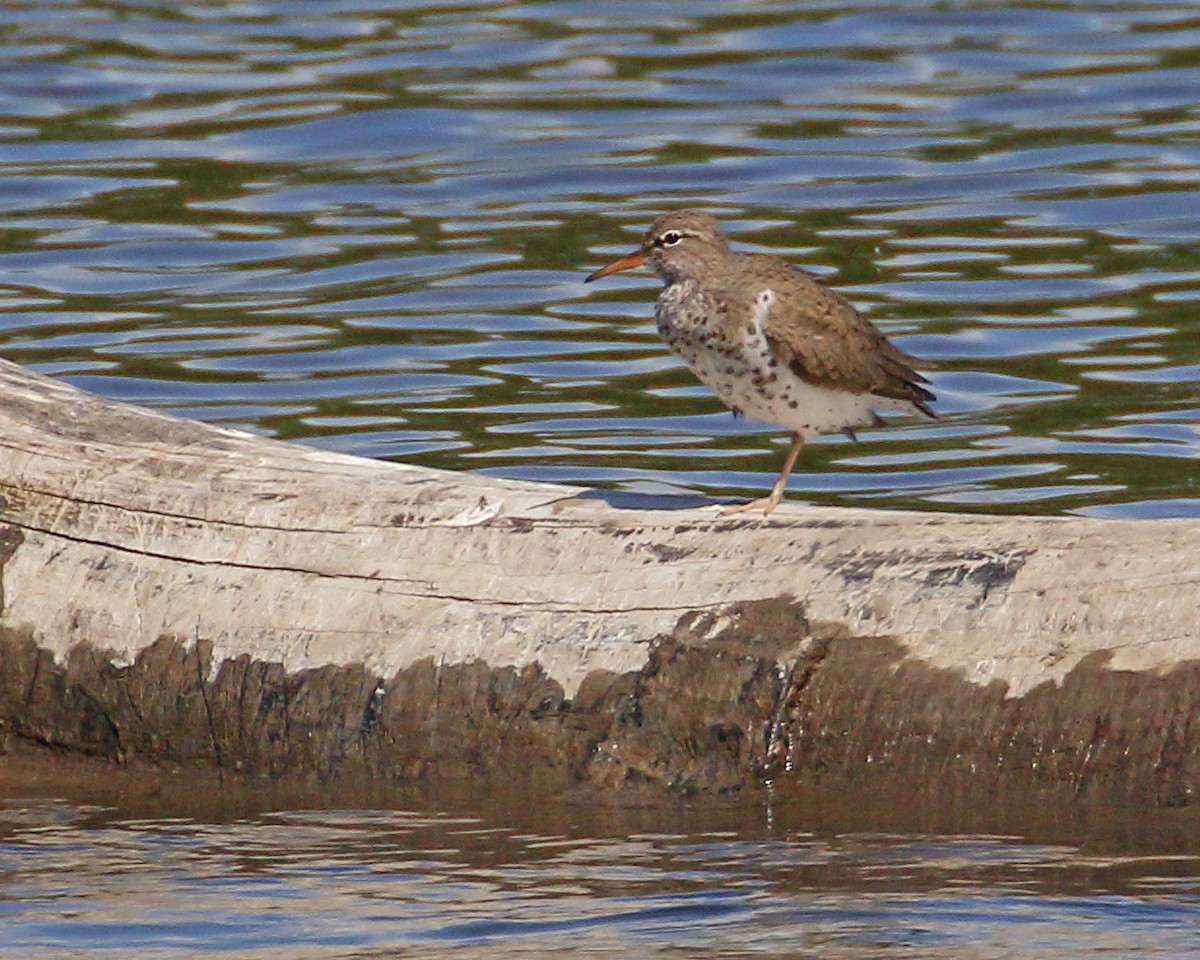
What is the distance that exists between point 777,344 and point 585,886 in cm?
226

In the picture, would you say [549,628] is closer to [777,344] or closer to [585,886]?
[585,886]

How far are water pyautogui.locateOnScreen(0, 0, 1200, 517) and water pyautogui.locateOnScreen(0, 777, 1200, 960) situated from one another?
3609 millimetres

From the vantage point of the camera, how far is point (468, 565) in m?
6.66

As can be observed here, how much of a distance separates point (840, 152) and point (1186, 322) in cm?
445

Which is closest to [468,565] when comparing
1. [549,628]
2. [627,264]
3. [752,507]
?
[549,628]

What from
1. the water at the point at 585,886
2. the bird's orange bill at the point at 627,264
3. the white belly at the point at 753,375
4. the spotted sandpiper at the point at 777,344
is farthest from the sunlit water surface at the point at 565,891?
the bird's orange bill at the point at 627,264

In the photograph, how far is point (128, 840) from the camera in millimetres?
6613

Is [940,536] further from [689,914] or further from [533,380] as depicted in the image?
[533,380]

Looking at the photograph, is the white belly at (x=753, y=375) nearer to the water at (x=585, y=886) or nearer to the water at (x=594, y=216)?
the water at (x=585, y=886)

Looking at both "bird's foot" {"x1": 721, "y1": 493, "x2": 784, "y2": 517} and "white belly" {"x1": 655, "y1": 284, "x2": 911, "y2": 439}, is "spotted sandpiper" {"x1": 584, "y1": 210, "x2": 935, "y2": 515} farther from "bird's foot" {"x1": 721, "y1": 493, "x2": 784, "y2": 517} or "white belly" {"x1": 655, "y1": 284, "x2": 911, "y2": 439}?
"bird's foot" {"x1": 721, "y1": 493, "x2": 784, "y2": 517}

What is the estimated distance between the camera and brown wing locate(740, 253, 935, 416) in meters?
7.64

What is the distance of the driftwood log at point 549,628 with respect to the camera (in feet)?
19.9

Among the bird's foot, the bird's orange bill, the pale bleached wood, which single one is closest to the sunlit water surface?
the pale bleached wood

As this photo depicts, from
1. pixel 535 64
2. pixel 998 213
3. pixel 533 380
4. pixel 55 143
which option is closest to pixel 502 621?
pixel 533 380
